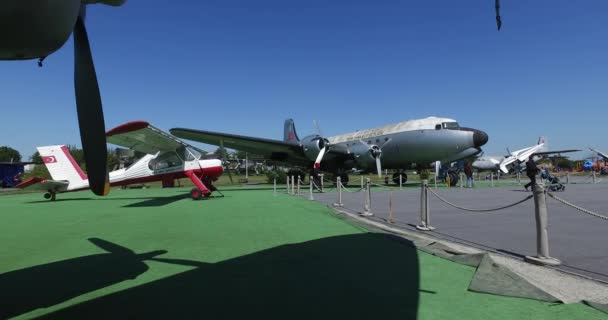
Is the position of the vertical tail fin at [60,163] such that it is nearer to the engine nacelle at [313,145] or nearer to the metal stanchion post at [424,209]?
the engine nacelle at [313,145]

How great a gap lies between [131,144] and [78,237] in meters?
6.63

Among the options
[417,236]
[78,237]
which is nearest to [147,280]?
[78,237]

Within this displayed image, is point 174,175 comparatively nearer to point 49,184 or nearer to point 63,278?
point 49,184

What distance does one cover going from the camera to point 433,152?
20000 mm

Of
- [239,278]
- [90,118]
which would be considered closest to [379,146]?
[239,278]

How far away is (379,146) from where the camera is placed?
21547mm

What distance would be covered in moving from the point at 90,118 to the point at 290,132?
27.4 meters

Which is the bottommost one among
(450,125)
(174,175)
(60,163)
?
(174,175)

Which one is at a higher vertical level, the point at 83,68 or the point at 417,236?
the point at 83,68

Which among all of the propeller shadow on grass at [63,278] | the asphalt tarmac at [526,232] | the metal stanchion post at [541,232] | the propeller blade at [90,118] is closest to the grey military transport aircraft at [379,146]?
the asphalt tarmac at [526,232]

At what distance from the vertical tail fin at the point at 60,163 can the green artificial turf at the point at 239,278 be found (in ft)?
27.2

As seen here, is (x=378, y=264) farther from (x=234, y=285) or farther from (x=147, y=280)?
(x=147, y=280)

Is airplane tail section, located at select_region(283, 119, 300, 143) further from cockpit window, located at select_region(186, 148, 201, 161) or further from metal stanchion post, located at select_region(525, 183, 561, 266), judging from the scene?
metal stanchion post, located at select_region(525, 183, 561, 266)

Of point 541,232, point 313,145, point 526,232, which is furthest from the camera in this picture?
point 313,145
